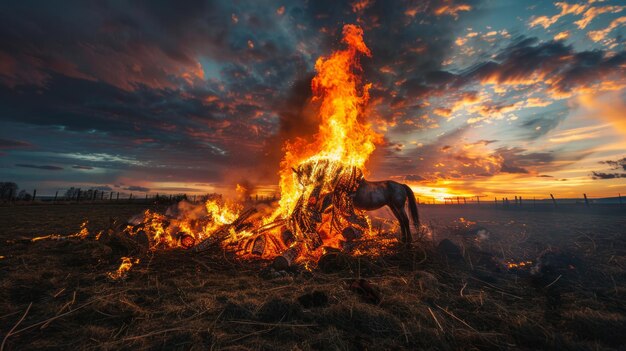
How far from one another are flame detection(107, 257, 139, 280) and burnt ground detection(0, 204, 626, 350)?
0.20 m

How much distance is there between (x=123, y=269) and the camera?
6.76 meters

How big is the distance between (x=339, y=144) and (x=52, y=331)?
36.8ft

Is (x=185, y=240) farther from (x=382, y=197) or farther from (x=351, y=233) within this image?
(x=382, y=197)

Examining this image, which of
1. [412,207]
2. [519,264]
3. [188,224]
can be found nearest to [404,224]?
→ [412,207]

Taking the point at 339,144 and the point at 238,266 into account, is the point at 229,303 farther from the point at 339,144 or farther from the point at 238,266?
the point at 339,144

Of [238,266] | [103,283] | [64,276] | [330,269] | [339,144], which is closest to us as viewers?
[103,283]

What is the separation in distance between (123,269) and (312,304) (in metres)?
5.54

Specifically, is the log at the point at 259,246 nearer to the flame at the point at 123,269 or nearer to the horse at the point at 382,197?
the flame at the point at 123,269

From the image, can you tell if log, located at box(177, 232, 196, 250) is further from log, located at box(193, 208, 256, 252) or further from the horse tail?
the horse tail

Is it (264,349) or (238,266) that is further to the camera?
(238,266)

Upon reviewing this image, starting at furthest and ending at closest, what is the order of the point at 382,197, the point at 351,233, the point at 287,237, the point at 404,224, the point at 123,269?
the point at 382,197 → the point at 404,224 → the point at 351,233 → the point at 287,237 → the point at 123,269

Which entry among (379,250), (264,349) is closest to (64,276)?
(264,349)

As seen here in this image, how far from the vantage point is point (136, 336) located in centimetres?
353

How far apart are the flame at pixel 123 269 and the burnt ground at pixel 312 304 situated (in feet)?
0.67
